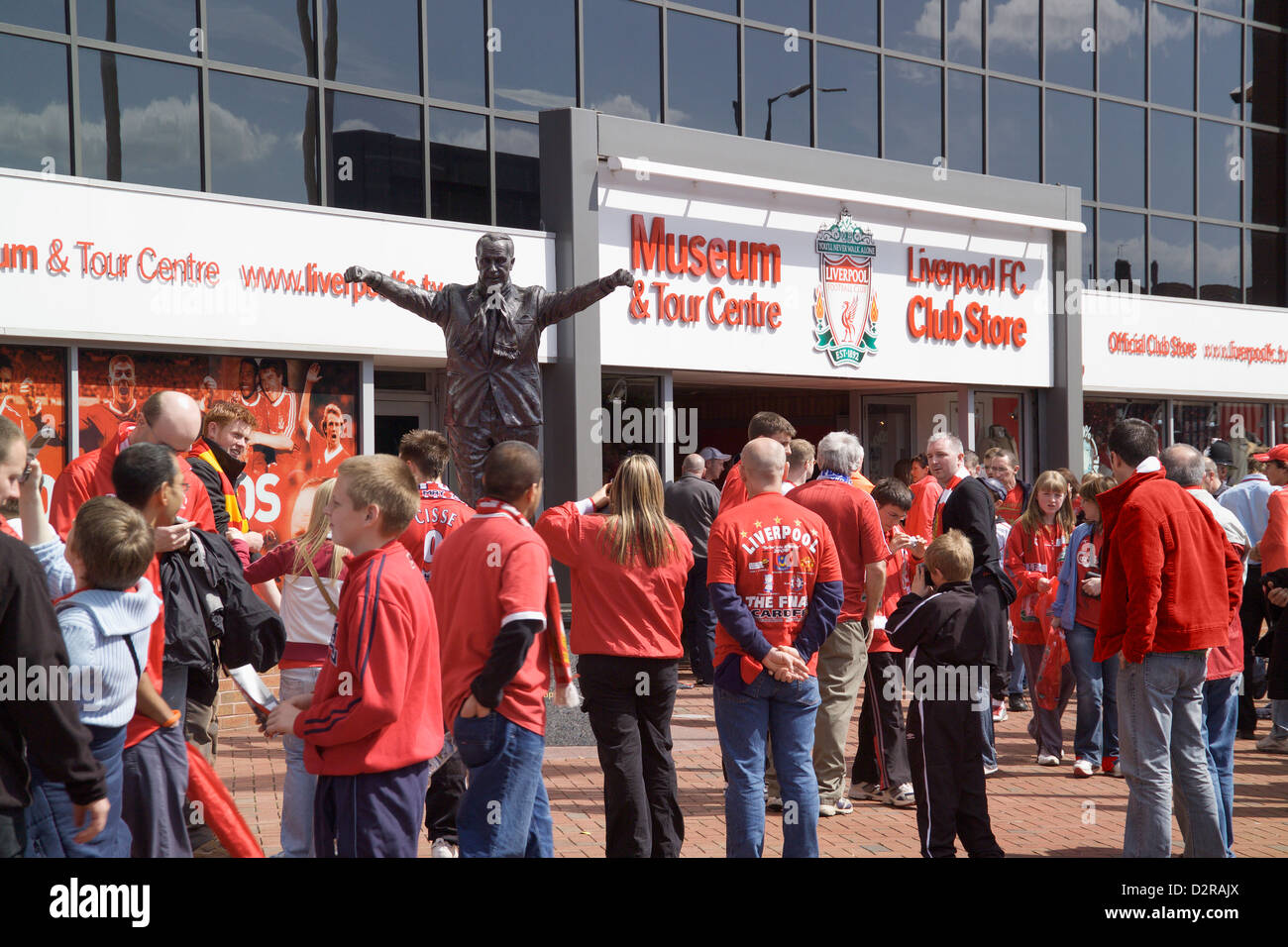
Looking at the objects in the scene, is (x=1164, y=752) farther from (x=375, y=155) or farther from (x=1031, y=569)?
(x=375, y=155)

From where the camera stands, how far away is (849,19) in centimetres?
1789

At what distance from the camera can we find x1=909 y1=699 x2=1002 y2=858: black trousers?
18.3 feet

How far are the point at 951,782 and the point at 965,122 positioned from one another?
604 inches

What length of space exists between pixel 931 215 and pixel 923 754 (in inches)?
525

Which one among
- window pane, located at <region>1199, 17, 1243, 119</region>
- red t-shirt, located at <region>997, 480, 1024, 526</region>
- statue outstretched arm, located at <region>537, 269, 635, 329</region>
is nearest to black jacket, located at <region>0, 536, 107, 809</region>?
statue outstretched arm, located at <region>537, 269, 635, 329</region>

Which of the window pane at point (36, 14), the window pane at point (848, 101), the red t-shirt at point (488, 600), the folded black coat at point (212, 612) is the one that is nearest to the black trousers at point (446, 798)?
the folded black coat at point (212, 612)

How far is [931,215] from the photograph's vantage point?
17.8 metres

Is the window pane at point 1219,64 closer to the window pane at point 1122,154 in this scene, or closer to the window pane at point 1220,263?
the window pane at point 1122,154

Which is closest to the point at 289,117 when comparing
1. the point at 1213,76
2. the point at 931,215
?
the point at 931,215

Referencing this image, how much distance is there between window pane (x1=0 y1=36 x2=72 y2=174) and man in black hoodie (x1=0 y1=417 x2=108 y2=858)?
31.4 ft

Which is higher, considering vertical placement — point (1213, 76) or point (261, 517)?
point (1213, 76)

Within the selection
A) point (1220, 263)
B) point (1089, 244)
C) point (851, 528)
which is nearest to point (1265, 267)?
point (1220, 263)
